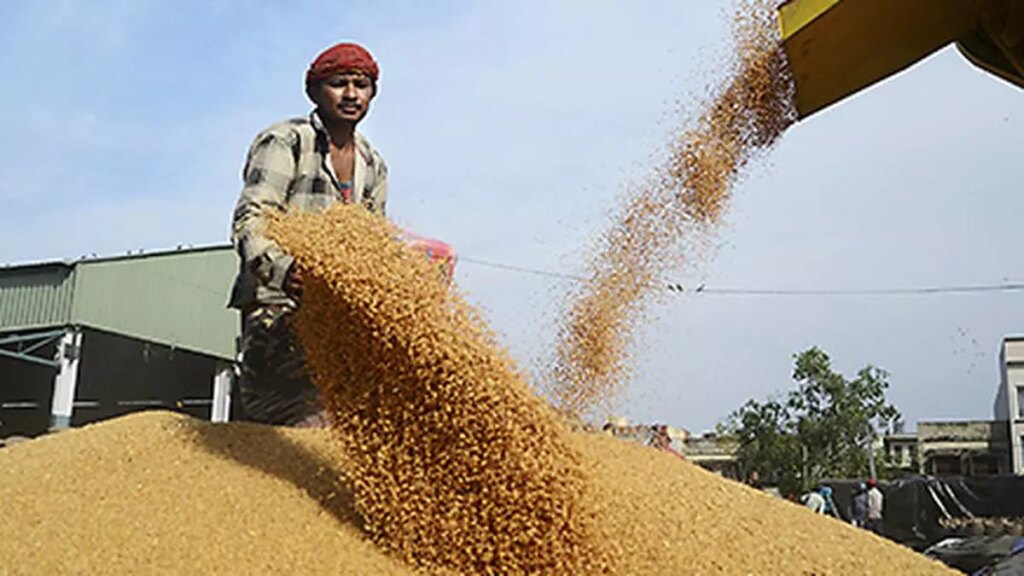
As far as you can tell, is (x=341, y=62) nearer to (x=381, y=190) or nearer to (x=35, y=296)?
(x=381, y=190)

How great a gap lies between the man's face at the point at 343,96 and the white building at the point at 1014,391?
30.9 m

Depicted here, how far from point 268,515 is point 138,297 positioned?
54.4ft

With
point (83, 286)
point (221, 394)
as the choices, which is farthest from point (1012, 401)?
point (83, 286)

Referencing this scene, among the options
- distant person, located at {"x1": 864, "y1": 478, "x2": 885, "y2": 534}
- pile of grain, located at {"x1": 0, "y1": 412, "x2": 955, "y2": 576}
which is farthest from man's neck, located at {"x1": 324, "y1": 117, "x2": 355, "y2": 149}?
distant person, located at {"x1": 864, "y1": 478, "x2": 885, "y2": 534}

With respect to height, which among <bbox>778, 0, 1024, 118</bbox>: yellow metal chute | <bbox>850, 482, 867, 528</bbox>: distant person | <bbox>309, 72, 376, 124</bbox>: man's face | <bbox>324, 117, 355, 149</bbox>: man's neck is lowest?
<bbox>850, 482, 867, 528</bbox>: distant person

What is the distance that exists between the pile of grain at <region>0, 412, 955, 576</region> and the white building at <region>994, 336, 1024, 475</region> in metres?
30.8

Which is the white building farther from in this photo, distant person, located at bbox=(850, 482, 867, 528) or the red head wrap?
the red head wrap

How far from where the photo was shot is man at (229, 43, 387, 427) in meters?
3.08

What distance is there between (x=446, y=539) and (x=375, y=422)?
1.13ft

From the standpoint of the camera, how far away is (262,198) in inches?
118

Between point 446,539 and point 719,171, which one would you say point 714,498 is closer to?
point 446,539

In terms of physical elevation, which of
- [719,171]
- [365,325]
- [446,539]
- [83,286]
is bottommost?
[446,539]

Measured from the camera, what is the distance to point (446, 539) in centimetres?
209

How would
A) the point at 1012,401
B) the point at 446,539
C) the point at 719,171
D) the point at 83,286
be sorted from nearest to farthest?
the point at 446,539
the point at 719,171
the point at 83,286
the point at 1012,401
